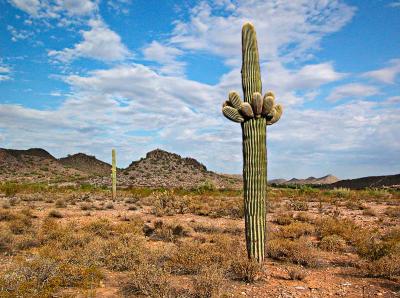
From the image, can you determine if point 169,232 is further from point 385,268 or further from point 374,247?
point 385,268

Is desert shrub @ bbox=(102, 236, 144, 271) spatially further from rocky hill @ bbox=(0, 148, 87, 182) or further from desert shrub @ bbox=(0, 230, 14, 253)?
rocky hill @ bbox=(0, 148, 87, 182)

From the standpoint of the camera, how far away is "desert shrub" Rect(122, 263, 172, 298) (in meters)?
6.17

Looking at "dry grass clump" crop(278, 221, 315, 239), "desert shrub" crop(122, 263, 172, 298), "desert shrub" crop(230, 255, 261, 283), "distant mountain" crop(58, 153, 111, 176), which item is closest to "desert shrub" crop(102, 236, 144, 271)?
"desert shrub" crop(122, 263, 172, 298)

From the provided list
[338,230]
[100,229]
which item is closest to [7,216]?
[100,229]

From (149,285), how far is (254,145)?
361 cm

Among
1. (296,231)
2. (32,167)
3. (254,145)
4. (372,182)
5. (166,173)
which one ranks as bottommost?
(296,231)

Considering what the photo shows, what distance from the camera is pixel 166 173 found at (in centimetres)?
4953

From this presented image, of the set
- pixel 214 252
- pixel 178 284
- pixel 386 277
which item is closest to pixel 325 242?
pixel 386 277

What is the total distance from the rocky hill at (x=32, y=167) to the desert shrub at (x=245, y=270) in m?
46.3

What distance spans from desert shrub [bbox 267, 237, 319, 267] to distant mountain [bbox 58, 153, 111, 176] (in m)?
62.6

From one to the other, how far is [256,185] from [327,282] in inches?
91.5

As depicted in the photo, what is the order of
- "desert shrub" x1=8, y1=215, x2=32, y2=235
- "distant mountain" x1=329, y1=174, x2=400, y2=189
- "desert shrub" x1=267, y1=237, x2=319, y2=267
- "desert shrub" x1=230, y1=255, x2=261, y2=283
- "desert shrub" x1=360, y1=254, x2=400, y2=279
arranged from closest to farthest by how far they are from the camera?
"desert shrub" x1=230, y1=255, x2=261, y2=283, "desert shrub" x1=360, y1=254, x2=400, y2=279, "desert shrub" x1=267, y1=237, x2=319, y2=267, "desert shrub" x1=8, y1=215, x2=32, y2=235, "distant mountain" x1=329, y1=174, x2=400, y2=189

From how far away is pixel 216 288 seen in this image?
6176mm

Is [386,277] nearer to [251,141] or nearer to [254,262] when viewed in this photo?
[254,262]
